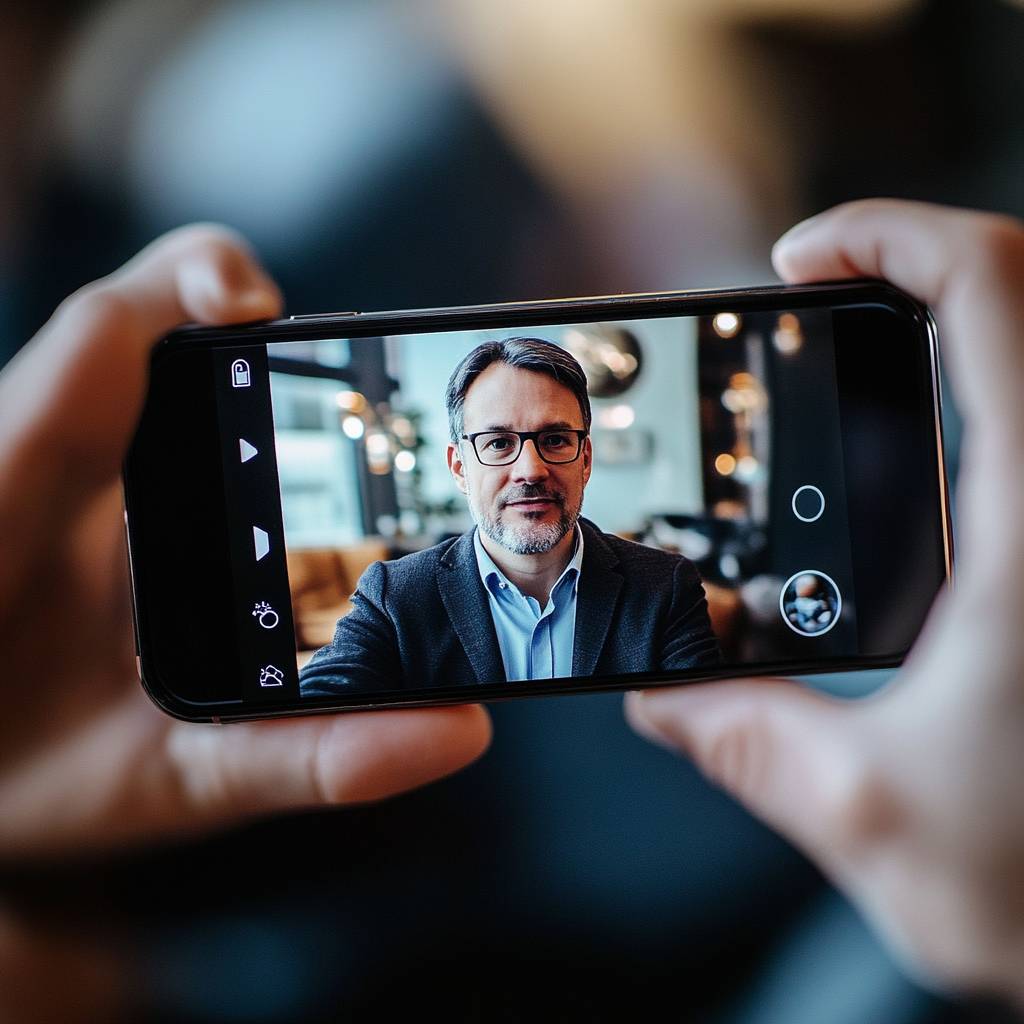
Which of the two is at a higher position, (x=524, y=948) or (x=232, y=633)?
(x=232, y=633)

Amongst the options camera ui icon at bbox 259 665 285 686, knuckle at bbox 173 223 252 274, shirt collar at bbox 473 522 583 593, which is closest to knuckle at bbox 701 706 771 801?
shirt collar at bbox 473 522 583 593

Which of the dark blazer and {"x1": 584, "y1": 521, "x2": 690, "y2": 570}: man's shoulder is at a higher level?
{"x1": 584, "y1": 521, "x2": 690, "y2": 570}: man's shoulder

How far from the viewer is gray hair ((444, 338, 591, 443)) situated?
36 centimetres

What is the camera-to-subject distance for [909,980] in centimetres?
41

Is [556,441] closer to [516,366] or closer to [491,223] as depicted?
[516,366]

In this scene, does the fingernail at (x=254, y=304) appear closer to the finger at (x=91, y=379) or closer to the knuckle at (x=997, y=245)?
the finger at (x=91, y=379)

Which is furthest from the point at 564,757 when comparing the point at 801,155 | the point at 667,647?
the point at 801,155

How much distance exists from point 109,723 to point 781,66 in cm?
55

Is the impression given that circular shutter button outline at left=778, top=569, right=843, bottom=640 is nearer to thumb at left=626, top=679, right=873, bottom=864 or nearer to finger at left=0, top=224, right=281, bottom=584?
thumb at left=626, top=679, right=873, bottom=864

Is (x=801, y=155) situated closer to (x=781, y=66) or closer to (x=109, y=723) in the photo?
(x=781, y=66)

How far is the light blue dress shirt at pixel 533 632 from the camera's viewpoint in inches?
14.5

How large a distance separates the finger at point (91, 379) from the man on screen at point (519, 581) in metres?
0.14

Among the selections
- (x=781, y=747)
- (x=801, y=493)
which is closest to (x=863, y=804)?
(x=781, y=747)

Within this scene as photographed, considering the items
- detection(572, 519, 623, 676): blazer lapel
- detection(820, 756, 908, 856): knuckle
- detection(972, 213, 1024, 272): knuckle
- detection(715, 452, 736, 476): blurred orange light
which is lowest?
detection(820, 756, 908, 856): knuckle
